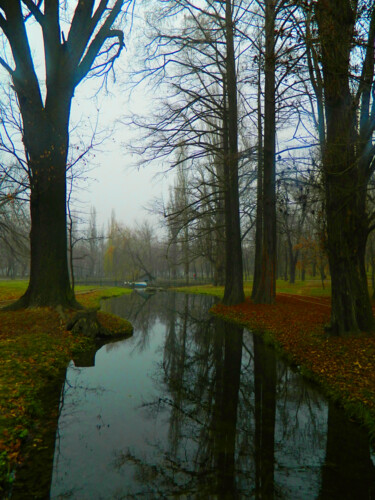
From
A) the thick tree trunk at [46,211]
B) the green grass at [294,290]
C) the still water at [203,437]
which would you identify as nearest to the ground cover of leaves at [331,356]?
the still water at [203,437]

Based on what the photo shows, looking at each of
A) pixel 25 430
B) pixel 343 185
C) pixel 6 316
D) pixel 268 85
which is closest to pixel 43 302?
pixel 6 316

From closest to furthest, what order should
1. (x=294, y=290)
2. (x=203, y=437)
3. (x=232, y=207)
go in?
(x=203, y=437) → (x=232, y=207) → (x=294, y=290)

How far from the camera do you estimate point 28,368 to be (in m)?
5.97

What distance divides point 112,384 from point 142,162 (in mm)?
9712

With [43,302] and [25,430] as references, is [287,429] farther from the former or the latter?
[43,302]

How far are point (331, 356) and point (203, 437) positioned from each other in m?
3.84

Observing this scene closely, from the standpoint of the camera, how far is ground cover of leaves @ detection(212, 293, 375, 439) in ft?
16.1

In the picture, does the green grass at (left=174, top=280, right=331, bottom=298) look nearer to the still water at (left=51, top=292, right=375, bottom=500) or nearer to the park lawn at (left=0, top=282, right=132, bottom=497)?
the park lawn at (left=0, top=282, right=132, bottom=497)

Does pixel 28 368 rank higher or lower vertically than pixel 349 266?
lower

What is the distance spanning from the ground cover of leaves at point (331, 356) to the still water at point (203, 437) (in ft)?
0.87

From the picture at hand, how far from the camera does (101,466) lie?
3.39 m

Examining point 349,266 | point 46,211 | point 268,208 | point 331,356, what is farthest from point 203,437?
point 268,208

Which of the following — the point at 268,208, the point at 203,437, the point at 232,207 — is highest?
the point at 232,207

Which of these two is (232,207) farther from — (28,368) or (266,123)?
(28,368)
